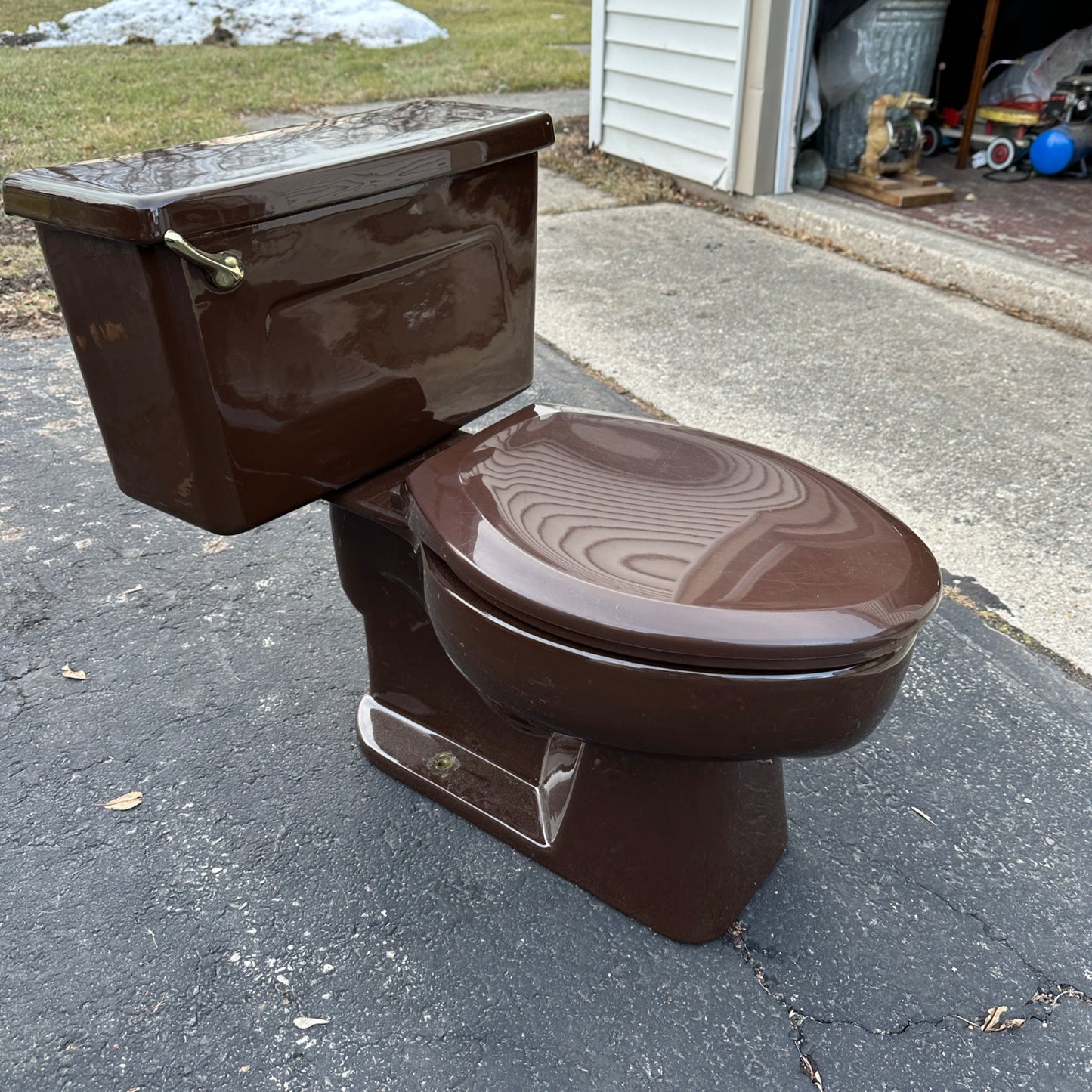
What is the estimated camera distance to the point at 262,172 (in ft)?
3.56

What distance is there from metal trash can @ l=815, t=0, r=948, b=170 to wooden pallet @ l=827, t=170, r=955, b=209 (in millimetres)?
181

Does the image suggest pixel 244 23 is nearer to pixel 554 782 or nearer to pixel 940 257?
pixel 940 257

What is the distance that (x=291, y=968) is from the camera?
1259mm

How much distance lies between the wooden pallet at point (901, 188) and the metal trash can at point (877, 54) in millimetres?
181

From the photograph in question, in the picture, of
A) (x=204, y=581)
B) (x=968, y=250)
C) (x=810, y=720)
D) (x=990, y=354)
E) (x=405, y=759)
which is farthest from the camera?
(x=968, y=250)

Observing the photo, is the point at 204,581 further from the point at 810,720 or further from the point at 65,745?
the point at 810,720

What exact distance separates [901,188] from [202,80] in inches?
211

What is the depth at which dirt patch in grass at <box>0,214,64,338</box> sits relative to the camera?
322cm

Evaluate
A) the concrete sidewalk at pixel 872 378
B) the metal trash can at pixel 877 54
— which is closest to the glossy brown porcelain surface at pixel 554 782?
the concrete sidewalk at pixel 872 378

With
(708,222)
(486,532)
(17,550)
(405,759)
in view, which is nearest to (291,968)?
(405,759)

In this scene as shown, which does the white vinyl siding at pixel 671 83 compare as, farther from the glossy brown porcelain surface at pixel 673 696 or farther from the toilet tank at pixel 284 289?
the glossy brown porcelain surface at pixel 673 696

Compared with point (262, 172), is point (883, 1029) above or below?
below

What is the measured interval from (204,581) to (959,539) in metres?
1.61

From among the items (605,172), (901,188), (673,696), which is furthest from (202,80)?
(673,696)
